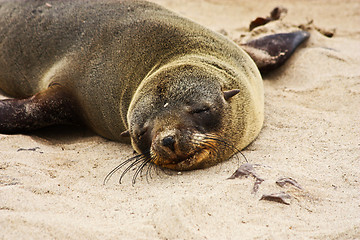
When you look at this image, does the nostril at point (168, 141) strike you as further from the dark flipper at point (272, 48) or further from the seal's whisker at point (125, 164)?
the dark flipper at point (272, 48)

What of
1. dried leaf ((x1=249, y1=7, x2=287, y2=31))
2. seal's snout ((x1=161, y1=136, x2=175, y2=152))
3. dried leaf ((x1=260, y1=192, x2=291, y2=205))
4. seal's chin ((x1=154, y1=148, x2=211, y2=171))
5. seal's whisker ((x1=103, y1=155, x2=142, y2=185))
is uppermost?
seal's snout ((x1=161, y1=136, x2=175, y2=152))

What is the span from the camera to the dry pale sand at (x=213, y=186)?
241 cm

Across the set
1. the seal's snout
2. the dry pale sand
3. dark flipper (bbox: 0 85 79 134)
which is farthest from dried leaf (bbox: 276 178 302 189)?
dark flipper (bbox: 0 85 79 134)

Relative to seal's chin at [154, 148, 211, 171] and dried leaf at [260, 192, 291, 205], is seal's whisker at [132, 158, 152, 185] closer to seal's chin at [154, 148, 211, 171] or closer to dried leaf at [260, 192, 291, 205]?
seal's chin at [154, 148, 211, 171]

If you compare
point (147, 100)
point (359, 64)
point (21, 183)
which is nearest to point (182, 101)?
point (147, 100)

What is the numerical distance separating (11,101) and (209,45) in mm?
2207

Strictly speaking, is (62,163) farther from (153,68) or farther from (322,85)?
(322,85)

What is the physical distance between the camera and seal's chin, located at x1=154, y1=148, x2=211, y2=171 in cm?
324

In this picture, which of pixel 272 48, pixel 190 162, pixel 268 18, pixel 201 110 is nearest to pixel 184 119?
pixel 201 110

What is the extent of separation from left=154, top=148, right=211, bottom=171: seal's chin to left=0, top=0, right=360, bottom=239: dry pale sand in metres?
0.07

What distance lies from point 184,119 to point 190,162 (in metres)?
0.33

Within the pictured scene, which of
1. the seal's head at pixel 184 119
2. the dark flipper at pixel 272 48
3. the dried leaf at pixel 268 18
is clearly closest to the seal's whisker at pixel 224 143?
the seal's head at pixel 184 119

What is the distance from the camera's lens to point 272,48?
568cm

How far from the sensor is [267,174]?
3020mm
